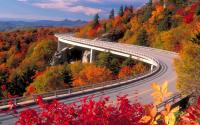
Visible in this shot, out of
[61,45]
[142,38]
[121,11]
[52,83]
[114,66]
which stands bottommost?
[52,83]

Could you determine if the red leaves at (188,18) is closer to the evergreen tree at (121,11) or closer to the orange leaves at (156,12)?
the orange leaves at (156,12)

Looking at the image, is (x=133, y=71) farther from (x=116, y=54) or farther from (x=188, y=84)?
(x=188, y=84)

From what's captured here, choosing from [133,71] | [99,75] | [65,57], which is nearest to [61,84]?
[99,75]

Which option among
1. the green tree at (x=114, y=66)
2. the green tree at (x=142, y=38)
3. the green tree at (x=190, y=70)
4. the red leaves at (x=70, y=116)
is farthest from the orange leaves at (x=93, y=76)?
the red leaves at (x=70, y=116)

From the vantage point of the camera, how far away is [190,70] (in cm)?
3653

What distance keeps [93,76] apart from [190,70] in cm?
4149

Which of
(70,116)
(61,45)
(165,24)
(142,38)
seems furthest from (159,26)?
(70,116)

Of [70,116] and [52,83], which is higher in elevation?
[70,116]

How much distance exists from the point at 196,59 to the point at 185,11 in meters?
86.8

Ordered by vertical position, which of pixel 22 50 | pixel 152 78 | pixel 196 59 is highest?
pixel 196 59

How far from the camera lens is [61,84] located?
74.2m

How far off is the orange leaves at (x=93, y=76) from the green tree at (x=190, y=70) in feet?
124

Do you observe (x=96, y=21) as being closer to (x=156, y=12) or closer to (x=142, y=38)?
(x=156, y=12)

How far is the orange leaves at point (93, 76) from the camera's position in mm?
75500
